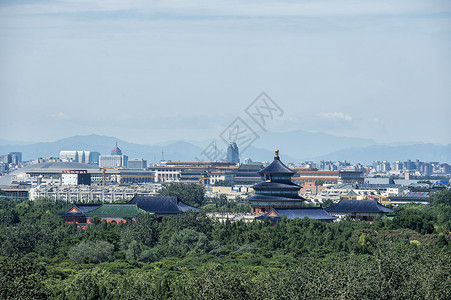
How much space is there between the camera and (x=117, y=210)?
125 m

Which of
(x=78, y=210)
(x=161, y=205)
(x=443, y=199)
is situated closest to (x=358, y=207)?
(x=161, y=205)

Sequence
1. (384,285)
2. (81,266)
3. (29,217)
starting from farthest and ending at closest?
1. (29,217)
2. (81,266)
3. (384,285)

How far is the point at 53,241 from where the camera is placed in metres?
97.4

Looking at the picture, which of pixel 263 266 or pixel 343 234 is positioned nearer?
pixel 263 266

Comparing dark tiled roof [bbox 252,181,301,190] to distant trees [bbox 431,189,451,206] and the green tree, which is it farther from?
the green tree

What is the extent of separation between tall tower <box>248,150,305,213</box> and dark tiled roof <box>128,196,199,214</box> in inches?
351

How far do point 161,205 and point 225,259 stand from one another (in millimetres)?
42943

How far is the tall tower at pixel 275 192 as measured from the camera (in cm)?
12656

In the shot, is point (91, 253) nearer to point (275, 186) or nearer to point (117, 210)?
point (117, 210)

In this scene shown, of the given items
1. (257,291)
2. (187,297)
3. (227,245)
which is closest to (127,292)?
(187,297)

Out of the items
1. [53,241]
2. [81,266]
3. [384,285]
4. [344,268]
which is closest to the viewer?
[384,285]

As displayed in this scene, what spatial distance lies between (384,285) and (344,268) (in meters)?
4.74

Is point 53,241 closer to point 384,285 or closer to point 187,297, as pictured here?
point 187,297

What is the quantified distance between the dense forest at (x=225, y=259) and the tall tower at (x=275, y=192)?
13.6 m
